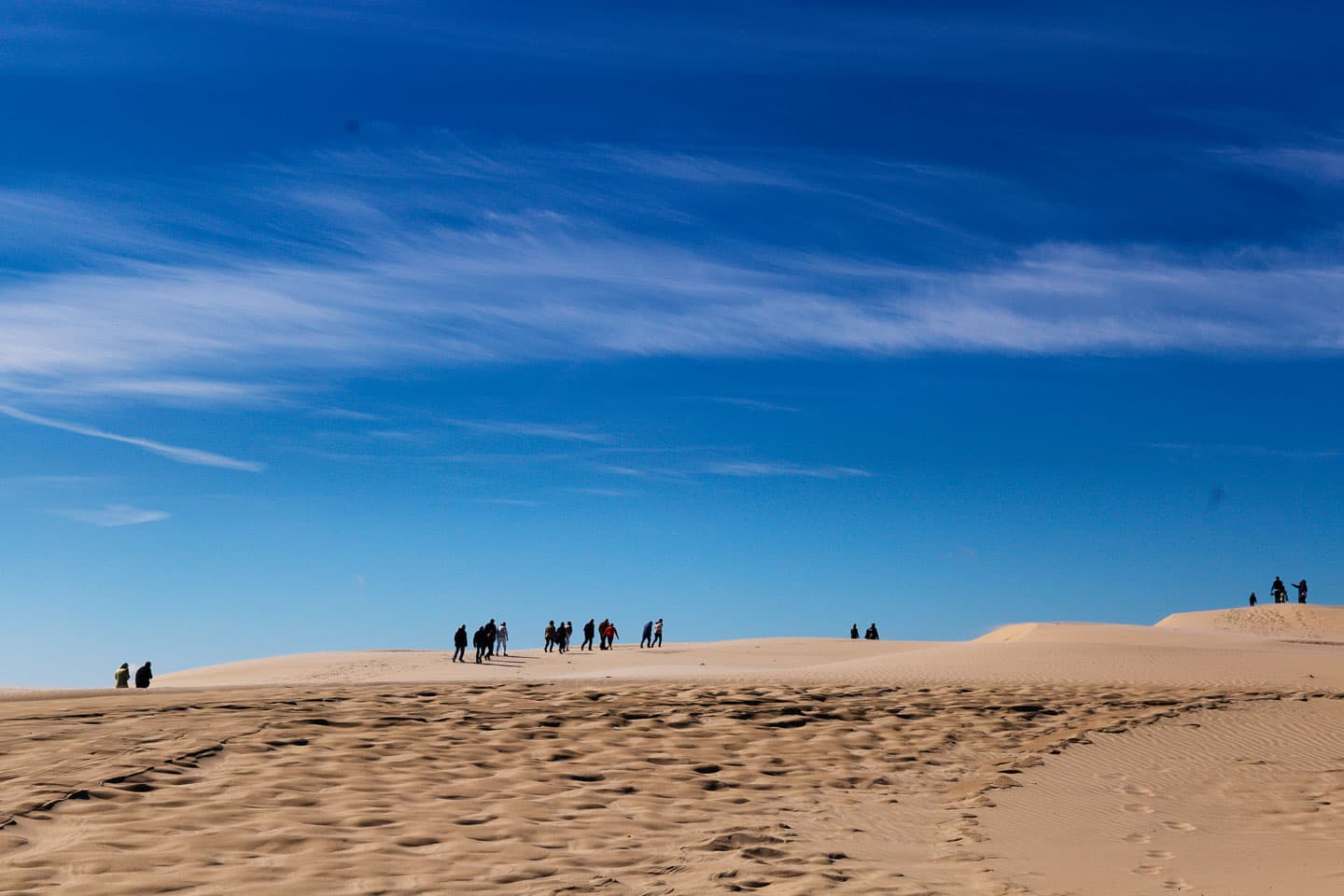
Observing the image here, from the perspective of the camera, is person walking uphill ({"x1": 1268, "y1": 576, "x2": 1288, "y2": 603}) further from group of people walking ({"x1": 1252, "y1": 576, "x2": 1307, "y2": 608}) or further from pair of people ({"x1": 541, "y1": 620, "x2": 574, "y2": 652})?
pair of people ({"x1": 541, "y1": 620, "x2": 574, "y2": 652})

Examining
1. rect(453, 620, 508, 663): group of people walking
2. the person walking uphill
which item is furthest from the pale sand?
the person walking uphill

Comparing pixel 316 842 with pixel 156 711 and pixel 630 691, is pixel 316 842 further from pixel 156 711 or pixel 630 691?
pixel 630 691

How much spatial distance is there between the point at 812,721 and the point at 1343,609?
46872 millimetres

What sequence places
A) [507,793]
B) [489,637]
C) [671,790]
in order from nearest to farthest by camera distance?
[507,793] < [671,790] < [489,637]

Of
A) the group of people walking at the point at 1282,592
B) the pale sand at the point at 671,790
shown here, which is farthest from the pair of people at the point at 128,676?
the group of people walking at the point at 1282,592

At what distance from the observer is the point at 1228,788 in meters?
11.7

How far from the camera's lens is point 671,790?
10.5m

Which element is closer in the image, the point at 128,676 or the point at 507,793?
the point at 507,793

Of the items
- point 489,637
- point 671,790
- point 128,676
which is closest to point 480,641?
point 489,637

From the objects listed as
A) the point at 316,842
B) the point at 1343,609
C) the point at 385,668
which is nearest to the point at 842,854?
the point at 316,842

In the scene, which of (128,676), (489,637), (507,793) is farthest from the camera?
(489,637)

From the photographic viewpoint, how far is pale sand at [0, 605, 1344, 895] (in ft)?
23.2

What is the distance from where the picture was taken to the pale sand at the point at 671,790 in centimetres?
706

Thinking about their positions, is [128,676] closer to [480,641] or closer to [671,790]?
[480,641]
